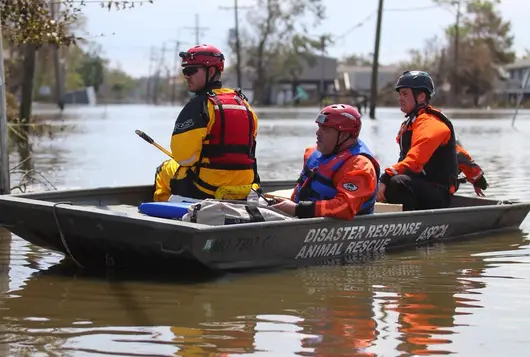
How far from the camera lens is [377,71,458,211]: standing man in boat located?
9.05m

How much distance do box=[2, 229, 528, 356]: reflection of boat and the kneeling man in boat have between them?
50 cm

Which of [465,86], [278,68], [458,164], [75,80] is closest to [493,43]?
[465,86]

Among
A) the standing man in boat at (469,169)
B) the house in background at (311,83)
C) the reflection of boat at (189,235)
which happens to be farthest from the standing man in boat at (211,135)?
the house in background at (311,83)

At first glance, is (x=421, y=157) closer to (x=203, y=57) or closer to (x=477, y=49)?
(x=203, y=57)

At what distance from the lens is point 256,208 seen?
7383mm

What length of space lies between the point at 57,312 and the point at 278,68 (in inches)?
3357

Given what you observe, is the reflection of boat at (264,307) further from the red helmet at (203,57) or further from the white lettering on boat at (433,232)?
the red helmet at (203,57)

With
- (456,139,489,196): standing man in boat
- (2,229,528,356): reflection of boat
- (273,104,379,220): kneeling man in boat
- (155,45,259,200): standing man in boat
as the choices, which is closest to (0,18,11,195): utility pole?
(2,229,528,356): reflection of boat

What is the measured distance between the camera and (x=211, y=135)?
24.9 ft

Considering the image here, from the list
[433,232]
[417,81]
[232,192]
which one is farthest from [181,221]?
[417,81]

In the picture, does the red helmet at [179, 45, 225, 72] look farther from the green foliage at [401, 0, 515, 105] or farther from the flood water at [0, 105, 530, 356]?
the green foliage at [401, 0, 515, 105]

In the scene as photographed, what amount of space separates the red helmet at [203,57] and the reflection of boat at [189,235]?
4.17 ft

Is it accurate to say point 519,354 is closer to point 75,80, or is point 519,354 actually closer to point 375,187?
point 375,187

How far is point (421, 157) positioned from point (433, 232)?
72 cm
